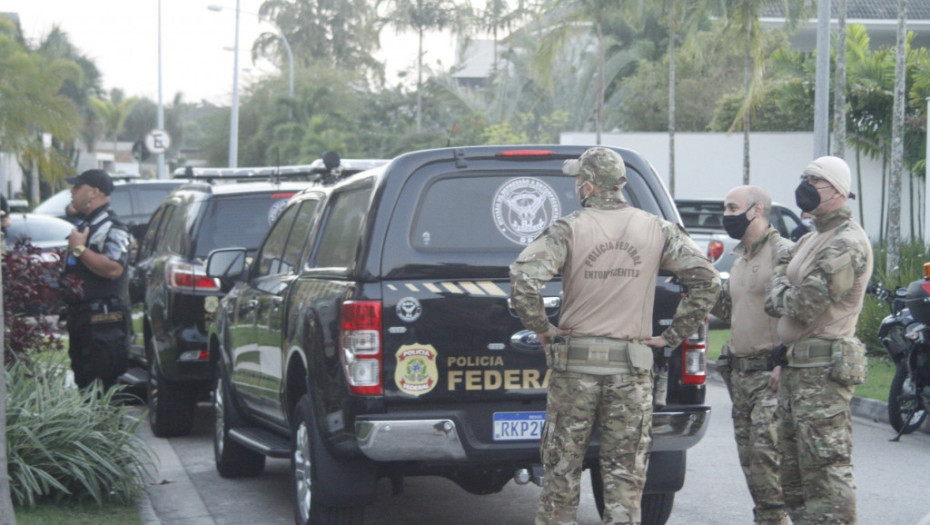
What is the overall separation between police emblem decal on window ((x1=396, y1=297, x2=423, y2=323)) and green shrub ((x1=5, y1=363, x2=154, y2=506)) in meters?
2.37

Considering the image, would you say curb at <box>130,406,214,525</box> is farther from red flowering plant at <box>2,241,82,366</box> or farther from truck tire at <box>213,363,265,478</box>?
red flowering plant at <box>2,241,82,366</box>

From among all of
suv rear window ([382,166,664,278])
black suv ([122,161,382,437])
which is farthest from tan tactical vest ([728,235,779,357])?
black suv ([122,161,382,437])

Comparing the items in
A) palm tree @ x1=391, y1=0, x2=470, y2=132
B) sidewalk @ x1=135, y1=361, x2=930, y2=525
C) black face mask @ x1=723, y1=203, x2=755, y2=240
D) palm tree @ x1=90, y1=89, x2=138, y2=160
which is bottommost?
sidewalk @ x1=135, y1=361, x2=930, y2=525


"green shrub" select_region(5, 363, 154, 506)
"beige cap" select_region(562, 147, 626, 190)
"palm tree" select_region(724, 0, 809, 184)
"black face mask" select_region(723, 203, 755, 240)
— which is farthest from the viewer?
"palm tree" select_region(724, 0, 809, 184)

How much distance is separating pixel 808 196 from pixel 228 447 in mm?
4319

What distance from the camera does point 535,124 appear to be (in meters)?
44.8

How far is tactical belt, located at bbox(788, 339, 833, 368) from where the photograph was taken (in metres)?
5.59

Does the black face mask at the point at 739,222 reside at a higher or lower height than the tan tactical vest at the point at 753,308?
higher

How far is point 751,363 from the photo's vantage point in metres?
6.09

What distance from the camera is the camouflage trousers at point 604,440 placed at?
17.4 feet

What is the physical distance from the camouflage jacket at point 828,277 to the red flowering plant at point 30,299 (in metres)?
5.04

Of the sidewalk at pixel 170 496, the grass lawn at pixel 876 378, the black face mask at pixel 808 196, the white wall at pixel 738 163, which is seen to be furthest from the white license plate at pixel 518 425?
the white wall at pixel 738 163

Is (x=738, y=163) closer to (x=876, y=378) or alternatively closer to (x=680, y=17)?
(x=680, y=17)

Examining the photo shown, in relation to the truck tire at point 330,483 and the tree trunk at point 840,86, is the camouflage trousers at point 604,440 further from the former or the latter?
the tree trunk at point 840,86
